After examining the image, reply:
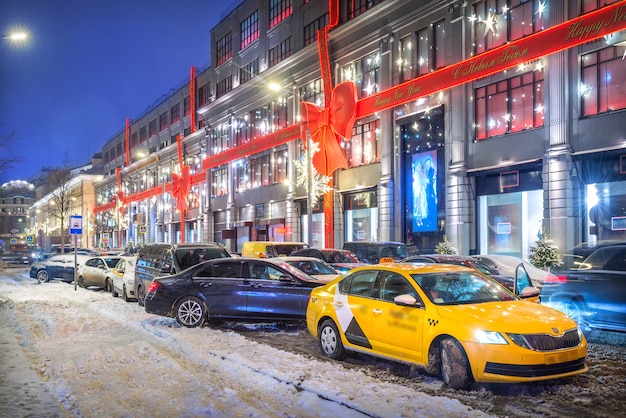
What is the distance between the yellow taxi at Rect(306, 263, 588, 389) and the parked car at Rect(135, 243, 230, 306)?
687 cm

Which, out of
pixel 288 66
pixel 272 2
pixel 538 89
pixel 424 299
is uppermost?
pixel 272 2

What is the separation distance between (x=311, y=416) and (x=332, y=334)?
124 inches

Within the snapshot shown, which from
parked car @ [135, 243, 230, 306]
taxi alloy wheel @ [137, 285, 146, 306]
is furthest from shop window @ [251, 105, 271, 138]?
taxi alloy wheel @ [137, 285, 146, 306]

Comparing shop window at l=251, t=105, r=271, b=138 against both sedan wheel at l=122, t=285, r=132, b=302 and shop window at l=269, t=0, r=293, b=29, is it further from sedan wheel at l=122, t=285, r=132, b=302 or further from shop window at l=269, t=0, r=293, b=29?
sedan wheel at l=122, t=285, r=132, b=302

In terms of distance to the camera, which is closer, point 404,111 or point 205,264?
point 205,264

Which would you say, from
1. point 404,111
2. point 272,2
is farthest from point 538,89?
point 272,2

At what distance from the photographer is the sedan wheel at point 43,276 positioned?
27.8m

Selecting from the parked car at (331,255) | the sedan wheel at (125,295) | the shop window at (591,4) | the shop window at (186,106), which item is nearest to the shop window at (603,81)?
the shop window at (591,4)

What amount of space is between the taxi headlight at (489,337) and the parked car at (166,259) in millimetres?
9650

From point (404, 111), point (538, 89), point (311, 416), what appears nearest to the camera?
point (311, 416)

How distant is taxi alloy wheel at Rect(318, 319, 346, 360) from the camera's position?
353 inches

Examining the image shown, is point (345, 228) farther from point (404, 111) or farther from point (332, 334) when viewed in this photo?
point (332, 334)

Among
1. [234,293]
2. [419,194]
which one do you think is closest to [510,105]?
[419,194]

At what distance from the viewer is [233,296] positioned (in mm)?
12125
